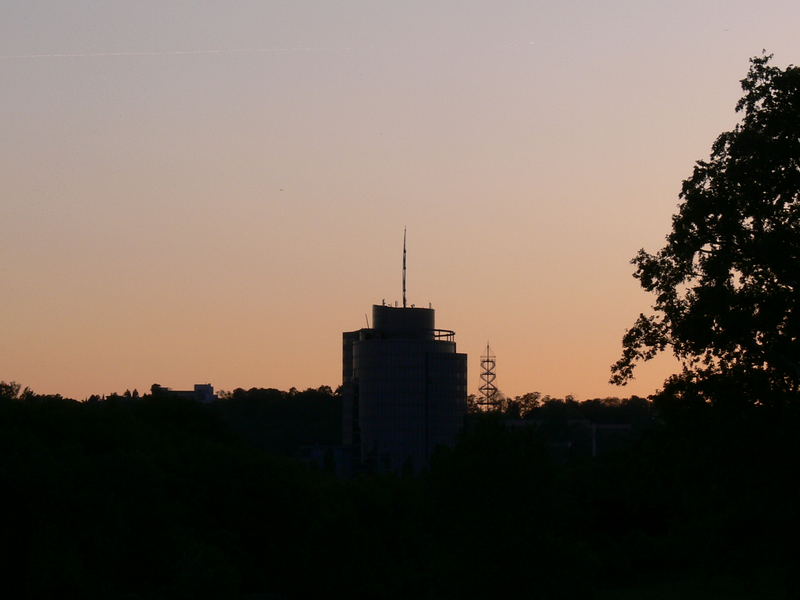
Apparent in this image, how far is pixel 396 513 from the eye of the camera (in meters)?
81.3

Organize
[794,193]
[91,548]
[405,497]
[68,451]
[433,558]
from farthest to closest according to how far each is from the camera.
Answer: [405,497] < [68,451] < [91,548] < [433,558] < [794,193]

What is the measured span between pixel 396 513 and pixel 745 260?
162ft

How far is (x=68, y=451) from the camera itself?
68.4m

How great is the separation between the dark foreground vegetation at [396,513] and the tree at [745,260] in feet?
4.51

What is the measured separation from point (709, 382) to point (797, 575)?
5683 millimetres

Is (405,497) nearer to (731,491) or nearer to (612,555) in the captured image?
(612,555)

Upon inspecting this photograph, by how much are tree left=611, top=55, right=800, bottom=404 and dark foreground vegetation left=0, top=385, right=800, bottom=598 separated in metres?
1.38

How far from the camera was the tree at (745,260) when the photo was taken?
34.3 metres

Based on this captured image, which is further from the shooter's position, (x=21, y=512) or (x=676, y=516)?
(x=676, y=516)

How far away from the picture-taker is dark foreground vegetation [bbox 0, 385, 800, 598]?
35594 millimetres

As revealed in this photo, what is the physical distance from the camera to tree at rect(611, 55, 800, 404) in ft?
112

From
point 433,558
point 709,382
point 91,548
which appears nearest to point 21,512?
point 91,548

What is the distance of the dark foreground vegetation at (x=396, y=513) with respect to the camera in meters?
35.6

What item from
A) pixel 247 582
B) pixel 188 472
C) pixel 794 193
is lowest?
pixel 247 582
